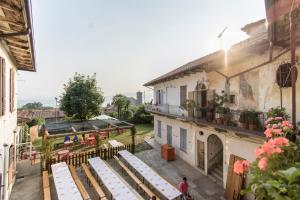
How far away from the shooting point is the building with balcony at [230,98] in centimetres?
787

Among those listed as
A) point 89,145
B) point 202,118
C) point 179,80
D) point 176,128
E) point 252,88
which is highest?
point 179,80

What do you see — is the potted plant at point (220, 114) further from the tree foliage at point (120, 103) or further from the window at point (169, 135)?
the tree foliage at point (120, 103)

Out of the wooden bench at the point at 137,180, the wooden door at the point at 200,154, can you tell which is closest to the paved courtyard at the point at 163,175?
the wooden bench at the point at 137,180

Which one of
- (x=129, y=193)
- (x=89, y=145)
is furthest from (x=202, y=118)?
(x=89, y=145)

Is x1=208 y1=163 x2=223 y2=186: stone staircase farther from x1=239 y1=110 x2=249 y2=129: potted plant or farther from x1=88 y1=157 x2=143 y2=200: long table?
x1=88 y1=157 x2=143 y2=200: long table

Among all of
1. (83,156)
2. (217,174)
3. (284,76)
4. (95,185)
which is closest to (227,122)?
(284,76)

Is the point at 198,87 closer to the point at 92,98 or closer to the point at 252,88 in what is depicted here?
the point at 252,88

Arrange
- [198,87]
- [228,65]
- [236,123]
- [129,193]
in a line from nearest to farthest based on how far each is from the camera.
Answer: [129,193] → [236,123] → [228,65] → [198,87]

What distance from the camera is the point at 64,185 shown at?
9898 mm

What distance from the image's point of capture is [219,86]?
11.4 m

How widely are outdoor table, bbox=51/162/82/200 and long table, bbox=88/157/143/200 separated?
157 cm

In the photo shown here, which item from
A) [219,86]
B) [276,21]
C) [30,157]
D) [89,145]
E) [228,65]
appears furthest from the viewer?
[89,145]

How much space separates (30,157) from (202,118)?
47.1ft

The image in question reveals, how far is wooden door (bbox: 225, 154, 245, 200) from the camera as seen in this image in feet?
30.4
